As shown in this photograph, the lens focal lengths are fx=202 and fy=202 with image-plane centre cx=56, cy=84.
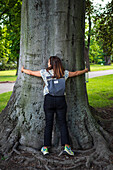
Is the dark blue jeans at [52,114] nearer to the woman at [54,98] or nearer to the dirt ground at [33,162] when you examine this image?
the woman at [54,98]

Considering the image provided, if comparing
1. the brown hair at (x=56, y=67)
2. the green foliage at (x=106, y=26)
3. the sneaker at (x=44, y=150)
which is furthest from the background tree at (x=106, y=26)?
the sneaker at (x=44, y=150)

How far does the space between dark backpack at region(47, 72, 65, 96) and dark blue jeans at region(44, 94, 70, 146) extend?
0.08 m

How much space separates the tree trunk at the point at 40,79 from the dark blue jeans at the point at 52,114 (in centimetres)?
29

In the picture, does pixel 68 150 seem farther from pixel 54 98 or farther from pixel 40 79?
pixel 40 79

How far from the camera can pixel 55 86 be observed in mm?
3924

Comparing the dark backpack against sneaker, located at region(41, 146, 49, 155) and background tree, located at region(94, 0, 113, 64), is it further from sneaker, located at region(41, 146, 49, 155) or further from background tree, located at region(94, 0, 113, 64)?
background tree, located at region(94, 0, 113, 64)

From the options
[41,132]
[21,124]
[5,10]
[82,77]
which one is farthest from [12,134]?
[5,10]

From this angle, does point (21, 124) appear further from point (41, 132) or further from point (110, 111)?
point (110, 111)

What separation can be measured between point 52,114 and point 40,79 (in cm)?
82

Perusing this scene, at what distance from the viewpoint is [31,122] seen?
438 cm

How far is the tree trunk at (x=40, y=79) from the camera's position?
427 cm

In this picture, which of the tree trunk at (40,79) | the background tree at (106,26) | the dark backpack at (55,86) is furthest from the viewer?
the background tree at (106,26)

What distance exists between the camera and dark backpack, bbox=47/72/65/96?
3.91 meters

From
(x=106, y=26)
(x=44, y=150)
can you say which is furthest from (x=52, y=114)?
(x=106, y=26)
